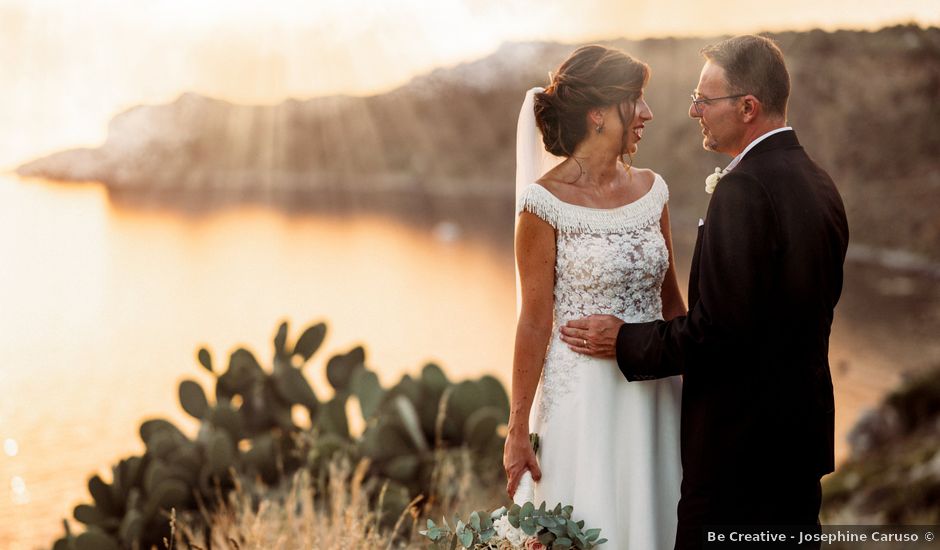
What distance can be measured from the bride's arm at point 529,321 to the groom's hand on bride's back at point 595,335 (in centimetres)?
8

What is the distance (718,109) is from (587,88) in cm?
41

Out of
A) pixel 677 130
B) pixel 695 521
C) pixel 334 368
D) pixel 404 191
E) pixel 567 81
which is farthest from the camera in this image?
pixel 404 191

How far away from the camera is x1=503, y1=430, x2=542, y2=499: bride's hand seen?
2834 millimetres

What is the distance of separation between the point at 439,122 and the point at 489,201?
12150 mm

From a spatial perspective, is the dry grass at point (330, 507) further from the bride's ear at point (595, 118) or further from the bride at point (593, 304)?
the bride's ear at point (595, 118)

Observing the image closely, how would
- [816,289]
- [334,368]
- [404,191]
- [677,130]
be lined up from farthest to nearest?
1. [404,191]
2. [677,130]
3. [334,368]
4. [816,289]

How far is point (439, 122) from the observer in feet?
347

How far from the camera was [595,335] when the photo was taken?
2807mm

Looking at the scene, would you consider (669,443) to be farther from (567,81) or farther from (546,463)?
(567,81)

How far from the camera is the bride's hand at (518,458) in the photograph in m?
2.83

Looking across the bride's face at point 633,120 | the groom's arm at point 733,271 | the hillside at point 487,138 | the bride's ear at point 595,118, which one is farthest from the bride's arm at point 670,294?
the hillside at point 487,138

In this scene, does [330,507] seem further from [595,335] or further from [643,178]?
[643,178]

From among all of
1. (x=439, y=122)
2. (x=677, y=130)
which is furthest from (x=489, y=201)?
(x=677, y=130)

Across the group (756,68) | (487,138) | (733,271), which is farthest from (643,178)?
(487,138)
